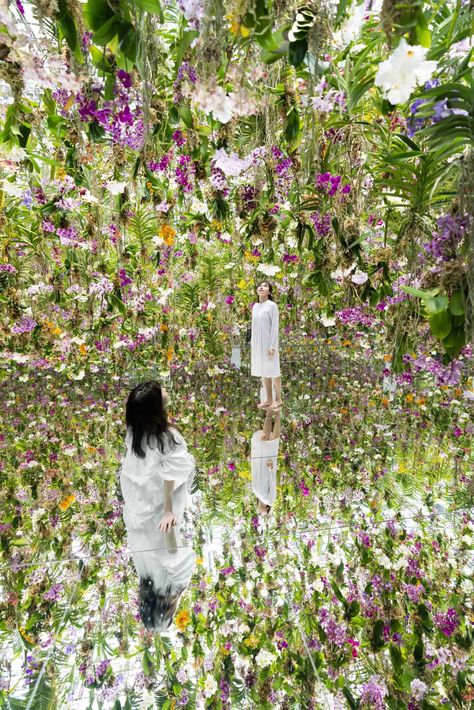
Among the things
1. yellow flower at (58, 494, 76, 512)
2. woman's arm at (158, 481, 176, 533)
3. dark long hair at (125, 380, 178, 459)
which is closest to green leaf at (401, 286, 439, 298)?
dark long hair at (125, 380, 178, 459)

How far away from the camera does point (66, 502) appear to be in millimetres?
2309

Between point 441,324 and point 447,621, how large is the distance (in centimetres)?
101

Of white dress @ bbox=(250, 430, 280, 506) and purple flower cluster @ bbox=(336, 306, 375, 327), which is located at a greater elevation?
purple flower cluster @ bbox=(336, 306, 375, 327)

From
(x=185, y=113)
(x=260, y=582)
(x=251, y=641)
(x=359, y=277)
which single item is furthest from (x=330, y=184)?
(x=251, y=641)

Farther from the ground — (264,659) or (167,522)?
(167,522)

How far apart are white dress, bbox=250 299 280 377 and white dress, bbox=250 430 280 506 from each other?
20.7 inches

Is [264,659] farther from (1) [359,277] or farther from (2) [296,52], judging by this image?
(2) [296,52]

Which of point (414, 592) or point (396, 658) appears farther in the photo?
point (414, 592)

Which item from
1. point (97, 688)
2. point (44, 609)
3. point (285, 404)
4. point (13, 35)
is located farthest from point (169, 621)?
point (285, 404)

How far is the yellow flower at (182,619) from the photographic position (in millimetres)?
1375

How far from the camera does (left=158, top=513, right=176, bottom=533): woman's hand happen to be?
1.79 meters

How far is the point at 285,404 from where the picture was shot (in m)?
3.91

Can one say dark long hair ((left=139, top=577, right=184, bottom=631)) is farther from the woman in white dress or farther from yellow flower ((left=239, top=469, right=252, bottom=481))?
yellow flower ((left=239, top=469, right=252, bottom=481))

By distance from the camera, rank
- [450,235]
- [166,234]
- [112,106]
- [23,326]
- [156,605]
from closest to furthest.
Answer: [450,235], [112,106], [156,605], [166,234], [23,326]
